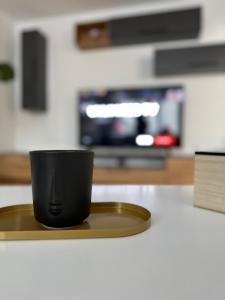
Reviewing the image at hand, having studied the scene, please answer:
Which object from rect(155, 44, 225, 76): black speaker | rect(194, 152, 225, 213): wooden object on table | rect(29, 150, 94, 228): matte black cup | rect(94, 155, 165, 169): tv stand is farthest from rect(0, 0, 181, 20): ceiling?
rect(29, 150, 94, 228): matte black cup

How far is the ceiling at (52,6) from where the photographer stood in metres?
2.75

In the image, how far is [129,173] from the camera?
2.54m

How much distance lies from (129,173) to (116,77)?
1.04m

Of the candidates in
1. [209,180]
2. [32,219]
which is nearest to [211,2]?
[209,180]

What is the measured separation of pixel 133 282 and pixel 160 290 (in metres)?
0.02

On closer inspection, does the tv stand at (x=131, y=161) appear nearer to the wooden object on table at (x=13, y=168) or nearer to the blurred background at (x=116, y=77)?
the blurred background at (x=116, y=77)

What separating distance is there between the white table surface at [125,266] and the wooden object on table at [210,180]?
6 cm

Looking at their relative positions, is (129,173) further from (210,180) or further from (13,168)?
(210,180)

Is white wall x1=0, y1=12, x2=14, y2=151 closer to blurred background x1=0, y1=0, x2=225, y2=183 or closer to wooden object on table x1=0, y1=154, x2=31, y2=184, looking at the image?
blurred background x1=0, y1=0, x2=225, y2=183

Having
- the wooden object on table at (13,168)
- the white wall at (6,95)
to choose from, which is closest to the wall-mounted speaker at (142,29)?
the white wall at (6,95)

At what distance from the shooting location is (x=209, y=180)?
19.2 inches

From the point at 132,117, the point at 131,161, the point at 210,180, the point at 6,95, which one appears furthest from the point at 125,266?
the point at 6,95

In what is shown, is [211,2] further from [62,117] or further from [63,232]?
[63,232]

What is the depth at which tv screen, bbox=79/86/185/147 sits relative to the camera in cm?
265
